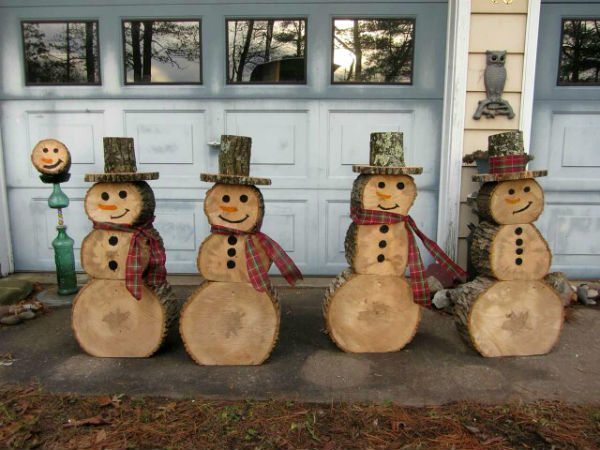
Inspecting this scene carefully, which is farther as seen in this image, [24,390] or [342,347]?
[342,347]

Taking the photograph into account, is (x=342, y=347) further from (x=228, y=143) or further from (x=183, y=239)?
(x=183, y=239)

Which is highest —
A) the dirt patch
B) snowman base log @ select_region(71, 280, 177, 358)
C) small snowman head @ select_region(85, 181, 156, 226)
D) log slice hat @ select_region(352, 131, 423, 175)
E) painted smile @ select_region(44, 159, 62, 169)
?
log slice hat @ select_region(352, 131, 423, 175)

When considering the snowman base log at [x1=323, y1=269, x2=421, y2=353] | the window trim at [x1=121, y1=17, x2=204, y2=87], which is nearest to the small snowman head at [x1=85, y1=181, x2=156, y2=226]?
the snowman base log at [x1=323, y1=269, x2=421, y2=353]

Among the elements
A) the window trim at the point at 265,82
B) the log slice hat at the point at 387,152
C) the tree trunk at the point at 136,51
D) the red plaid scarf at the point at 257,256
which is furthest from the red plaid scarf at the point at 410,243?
the tree trunk at the point at 136,51

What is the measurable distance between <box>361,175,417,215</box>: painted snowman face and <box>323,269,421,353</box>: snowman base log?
45cm

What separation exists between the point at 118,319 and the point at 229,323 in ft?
2.27

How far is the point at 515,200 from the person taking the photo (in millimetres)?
2611

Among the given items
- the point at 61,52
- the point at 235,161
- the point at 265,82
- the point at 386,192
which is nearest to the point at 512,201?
the point at 386,192

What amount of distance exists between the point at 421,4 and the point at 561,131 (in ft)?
5.73

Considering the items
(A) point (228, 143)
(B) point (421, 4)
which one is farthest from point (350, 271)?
(B) point (421, 4)

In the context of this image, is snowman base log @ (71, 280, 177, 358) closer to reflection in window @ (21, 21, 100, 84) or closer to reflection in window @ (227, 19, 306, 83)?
reflection in window @ (227, 19, 306, 83)

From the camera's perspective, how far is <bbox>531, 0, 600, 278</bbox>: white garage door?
392 cm

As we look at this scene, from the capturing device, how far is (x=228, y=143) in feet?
8.11

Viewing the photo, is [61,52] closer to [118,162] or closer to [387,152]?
[118,162]
